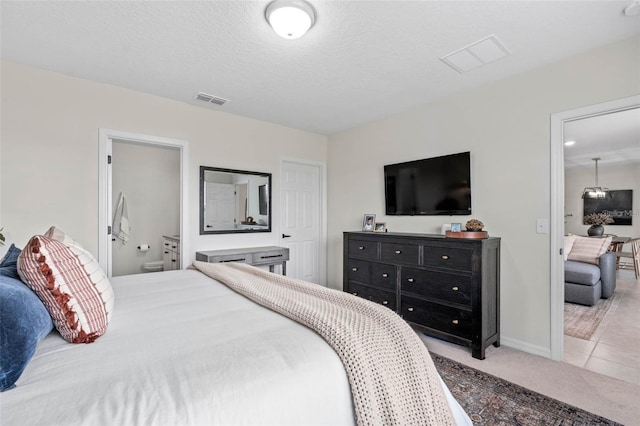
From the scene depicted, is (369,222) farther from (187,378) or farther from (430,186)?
(187,378)

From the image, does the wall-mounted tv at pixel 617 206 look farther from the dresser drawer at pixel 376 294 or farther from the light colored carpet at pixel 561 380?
the dresser drawer at pixel 376 294

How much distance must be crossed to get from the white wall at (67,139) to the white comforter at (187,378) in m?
2.17

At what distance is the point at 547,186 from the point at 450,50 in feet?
4.67

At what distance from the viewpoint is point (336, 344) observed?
1054 mm

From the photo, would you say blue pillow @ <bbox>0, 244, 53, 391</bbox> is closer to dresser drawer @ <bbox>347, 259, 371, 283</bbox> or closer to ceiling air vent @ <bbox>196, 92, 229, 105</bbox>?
ceiling air vent @ <bbox>196, 92, 229, 105</bbox>

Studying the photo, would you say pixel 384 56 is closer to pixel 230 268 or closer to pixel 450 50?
pixel 450 50

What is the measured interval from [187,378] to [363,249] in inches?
113

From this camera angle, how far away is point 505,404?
191cm

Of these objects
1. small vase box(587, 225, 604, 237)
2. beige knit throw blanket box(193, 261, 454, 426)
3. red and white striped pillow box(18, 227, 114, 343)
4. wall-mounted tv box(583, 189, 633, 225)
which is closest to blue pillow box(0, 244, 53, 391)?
red and white striped pillow box(18, 227, 114, 343)

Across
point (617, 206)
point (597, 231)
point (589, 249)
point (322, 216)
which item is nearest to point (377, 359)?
point (322, 216)

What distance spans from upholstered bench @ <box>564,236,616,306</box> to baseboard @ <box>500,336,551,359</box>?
1.95m

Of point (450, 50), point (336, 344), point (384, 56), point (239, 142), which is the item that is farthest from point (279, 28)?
point (239, 142)

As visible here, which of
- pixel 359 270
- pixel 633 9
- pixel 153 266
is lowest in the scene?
pixel 153 266

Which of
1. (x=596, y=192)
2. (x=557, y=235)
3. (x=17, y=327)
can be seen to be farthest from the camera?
(x=596, y=192)
